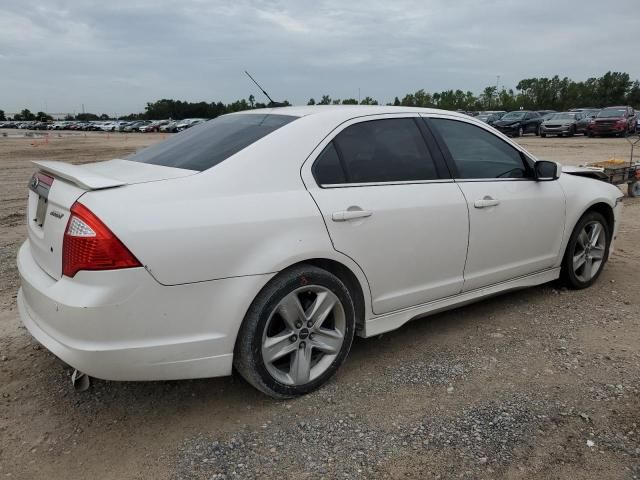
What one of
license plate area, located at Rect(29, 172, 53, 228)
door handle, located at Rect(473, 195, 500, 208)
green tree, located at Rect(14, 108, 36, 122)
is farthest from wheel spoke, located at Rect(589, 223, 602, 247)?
green tree, located at Rect(14, 108, 36, 122)

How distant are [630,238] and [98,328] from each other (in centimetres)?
657

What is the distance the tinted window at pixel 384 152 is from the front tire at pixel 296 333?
2.23 feet

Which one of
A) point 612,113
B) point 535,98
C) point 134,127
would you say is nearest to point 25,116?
point 134,127

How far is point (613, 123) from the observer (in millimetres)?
28234

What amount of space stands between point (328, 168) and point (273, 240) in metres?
0.61

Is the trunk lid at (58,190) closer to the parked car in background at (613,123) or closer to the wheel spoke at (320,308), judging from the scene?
the wheel spoke at (320,308)

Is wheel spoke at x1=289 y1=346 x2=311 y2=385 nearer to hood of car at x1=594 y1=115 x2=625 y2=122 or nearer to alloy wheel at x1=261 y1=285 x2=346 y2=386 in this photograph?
alloy wheel at x1=261 y1=285 x2=346 y2=386

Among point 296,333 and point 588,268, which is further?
point 588,268

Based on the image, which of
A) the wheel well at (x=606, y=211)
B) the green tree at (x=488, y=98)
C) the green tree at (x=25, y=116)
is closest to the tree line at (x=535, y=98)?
the green tree at (x=488, y=98)

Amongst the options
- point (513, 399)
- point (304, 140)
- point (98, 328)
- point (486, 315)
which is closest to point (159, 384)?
point (98, 328)

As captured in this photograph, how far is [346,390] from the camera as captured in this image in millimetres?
3271

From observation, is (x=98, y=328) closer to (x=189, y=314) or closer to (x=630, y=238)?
(x=189, y=314)

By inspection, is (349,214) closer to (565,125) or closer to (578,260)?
(578,260)

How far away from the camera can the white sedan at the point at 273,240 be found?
8.32 feet
